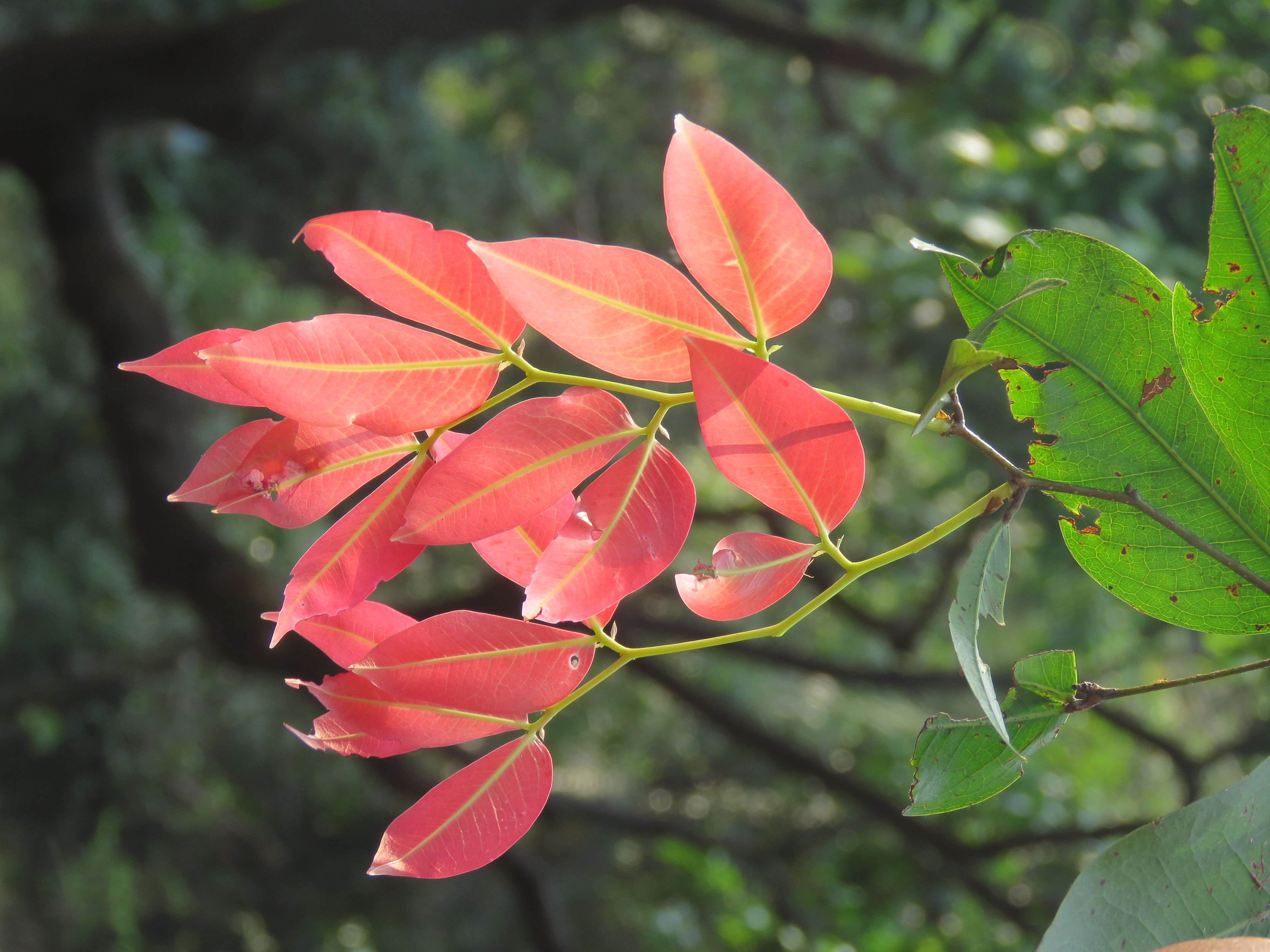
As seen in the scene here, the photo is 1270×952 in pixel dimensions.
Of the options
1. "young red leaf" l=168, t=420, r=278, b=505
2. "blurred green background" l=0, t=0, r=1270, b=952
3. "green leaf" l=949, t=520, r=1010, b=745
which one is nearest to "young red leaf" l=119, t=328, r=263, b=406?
"young red leaf" l=168, t=420, r=278, b=505

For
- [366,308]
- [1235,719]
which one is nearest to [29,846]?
[366,308]

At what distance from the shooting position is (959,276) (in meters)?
0.19

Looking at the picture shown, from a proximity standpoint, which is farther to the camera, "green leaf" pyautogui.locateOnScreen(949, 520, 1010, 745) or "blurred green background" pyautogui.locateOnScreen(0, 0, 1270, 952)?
"blurred green background" pyautogui.locateOnScreen(0, 0, 1270, 952)

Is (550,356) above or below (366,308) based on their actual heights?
above

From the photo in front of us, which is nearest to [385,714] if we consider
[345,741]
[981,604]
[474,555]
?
[345,741]

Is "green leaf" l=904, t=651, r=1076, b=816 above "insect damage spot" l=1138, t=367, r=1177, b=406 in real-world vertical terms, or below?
below

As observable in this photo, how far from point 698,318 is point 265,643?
3.83 ft

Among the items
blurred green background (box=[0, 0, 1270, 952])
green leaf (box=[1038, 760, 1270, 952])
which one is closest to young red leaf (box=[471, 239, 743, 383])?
green leaf (box=[1038, 760, 1270, 952])

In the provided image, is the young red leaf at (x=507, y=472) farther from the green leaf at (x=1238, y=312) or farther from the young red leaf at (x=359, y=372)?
the green leaf at (x=1238, y=312)

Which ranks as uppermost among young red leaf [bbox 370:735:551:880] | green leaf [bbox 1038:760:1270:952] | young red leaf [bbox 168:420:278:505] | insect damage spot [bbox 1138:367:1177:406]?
insect damage spot [bbox 1138:367:1177:406]

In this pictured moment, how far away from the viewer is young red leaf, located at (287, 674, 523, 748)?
198 millimetres

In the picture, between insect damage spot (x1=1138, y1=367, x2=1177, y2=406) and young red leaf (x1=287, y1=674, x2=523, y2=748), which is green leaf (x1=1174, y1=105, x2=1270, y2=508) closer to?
insect damage spot (x1=1138, y1=367, x2=1177, y2=406)

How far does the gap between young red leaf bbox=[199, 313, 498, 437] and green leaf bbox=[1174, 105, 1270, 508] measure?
147 millimetres

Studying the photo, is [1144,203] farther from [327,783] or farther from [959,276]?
[327,783]
